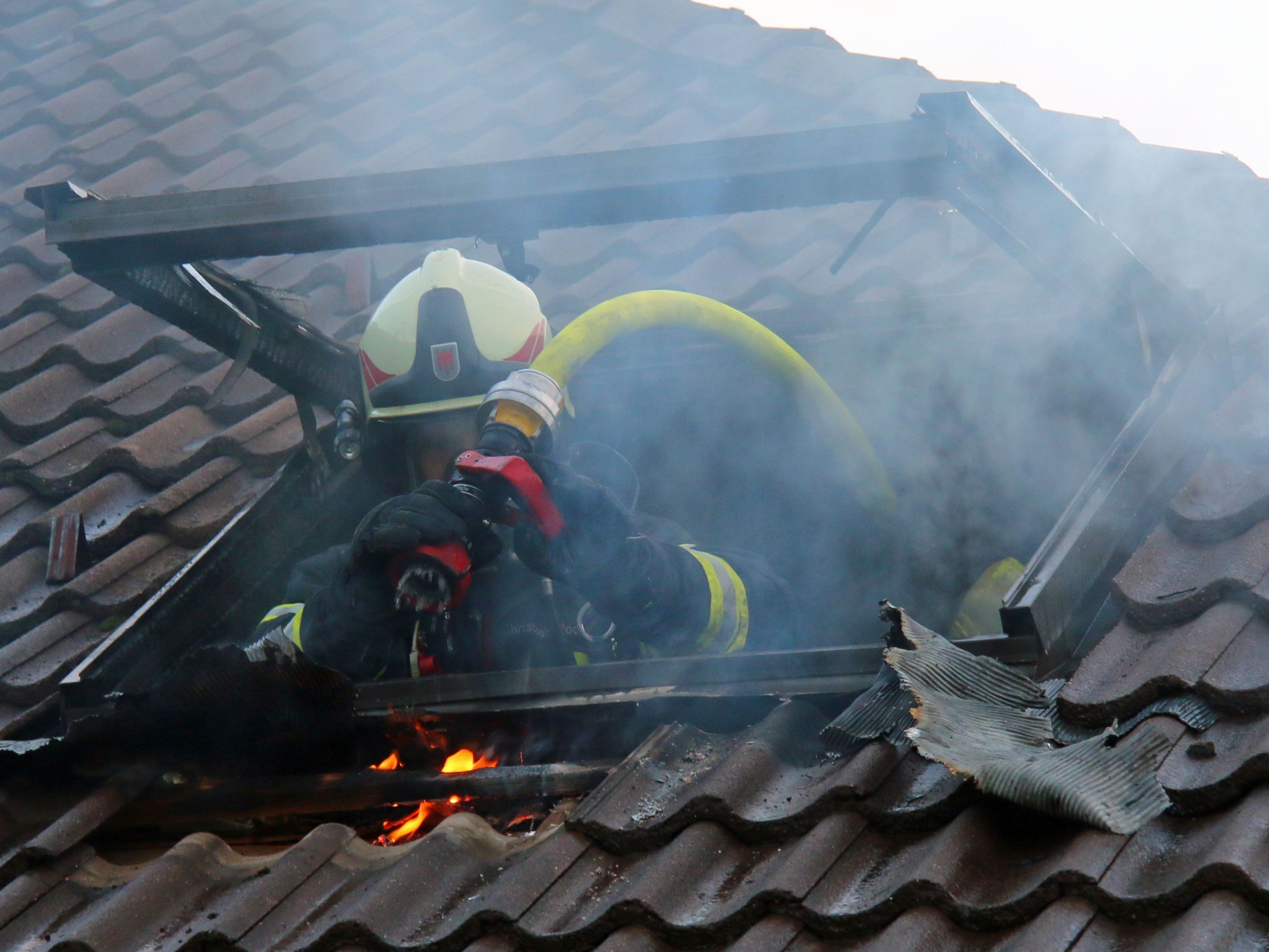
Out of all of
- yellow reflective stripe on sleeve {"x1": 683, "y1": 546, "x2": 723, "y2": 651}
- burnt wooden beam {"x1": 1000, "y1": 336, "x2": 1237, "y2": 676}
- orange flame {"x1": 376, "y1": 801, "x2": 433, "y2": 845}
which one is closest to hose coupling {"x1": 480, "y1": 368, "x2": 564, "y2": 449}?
yellow reflective stripe on sleeve {"x1": 683, "y1": 546, "x2": 723, "y2": 651}

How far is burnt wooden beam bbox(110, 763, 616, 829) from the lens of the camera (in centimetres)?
207

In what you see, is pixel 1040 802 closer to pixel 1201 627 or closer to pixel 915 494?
pixel 1201 627

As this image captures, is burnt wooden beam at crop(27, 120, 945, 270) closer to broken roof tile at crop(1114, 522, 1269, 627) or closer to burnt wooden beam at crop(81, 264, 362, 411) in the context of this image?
burnt wooden beam at crop(81, 264, 362, 411)

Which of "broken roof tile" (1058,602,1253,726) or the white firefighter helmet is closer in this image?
"broken roof tile" (1058,602,1253,726)

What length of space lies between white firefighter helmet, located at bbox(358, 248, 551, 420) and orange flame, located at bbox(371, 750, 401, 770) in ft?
3.24

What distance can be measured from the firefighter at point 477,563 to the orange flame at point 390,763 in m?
0.28

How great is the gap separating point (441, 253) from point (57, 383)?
162cm

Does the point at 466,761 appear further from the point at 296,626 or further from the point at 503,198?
the point at 503,198

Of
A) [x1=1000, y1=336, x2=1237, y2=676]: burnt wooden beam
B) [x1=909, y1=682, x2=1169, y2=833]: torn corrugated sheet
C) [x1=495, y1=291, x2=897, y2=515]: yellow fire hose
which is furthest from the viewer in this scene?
[x1=495, y1=291, x2=897, y2=515]: yellow fire hose

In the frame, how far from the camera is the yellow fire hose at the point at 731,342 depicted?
2.53 meters

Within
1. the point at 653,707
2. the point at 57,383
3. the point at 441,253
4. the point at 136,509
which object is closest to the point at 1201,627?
the point at 653,707

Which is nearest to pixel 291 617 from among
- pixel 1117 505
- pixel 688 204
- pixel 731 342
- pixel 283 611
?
pixel 283 611

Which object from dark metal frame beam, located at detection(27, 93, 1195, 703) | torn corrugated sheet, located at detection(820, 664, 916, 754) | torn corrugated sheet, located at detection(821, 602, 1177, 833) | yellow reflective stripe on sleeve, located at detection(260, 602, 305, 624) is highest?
dark metal frame beam, located at detection(27, 93, 1195, 703)

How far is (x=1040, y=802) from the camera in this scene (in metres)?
1.43
